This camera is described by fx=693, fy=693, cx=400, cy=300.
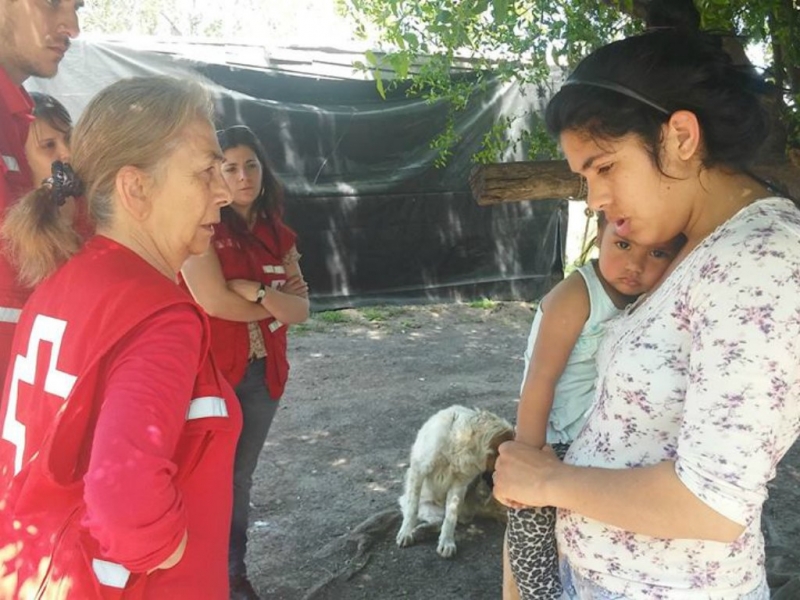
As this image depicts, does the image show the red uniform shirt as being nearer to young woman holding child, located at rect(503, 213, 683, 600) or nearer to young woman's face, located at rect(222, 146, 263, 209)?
young woman's face, located at rect(222, 146, 263, 209)

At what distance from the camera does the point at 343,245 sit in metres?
8.62

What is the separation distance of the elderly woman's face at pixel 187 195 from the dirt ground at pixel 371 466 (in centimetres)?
248

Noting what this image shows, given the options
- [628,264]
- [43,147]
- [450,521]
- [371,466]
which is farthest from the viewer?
[371,466]

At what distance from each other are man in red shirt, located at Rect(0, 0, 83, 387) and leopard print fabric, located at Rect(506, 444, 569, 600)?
1372mm

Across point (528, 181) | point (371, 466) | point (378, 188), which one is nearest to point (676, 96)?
point (528, 181)

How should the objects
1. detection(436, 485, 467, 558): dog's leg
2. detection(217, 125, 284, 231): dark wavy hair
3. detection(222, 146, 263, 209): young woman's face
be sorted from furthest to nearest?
detection(436, 485, 467, 558): dog's leg < detection(217, 125, 284, 231): dark wavy hair < detection(222, 146, 263, 209): young woman's face

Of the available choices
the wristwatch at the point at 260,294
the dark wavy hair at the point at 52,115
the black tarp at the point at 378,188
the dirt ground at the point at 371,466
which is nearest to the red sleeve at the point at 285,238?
the wristwatch at the point at 260,294

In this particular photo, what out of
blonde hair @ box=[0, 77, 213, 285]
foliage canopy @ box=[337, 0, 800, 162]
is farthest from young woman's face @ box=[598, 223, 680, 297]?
blonde hair @ box=[0, 77, 213, 285]

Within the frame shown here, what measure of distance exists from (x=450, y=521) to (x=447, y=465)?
32 centimetres

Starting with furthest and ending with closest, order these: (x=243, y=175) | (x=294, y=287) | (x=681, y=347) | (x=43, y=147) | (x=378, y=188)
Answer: (x=378, y=188) < (x=294, y=287) < (x=243, y=175) < (x=43, y=147) < (x=681, y=347)

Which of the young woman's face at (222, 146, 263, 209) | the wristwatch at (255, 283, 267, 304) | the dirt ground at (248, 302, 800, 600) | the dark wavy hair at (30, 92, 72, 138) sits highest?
the dark wavy hair at (30, 92, 72, 138)

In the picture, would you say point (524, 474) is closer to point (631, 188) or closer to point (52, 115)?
point (631, 188)

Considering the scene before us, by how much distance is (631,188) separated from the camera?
4.08ft

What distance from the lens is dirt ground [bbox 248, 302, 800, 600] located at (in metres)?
3.63
